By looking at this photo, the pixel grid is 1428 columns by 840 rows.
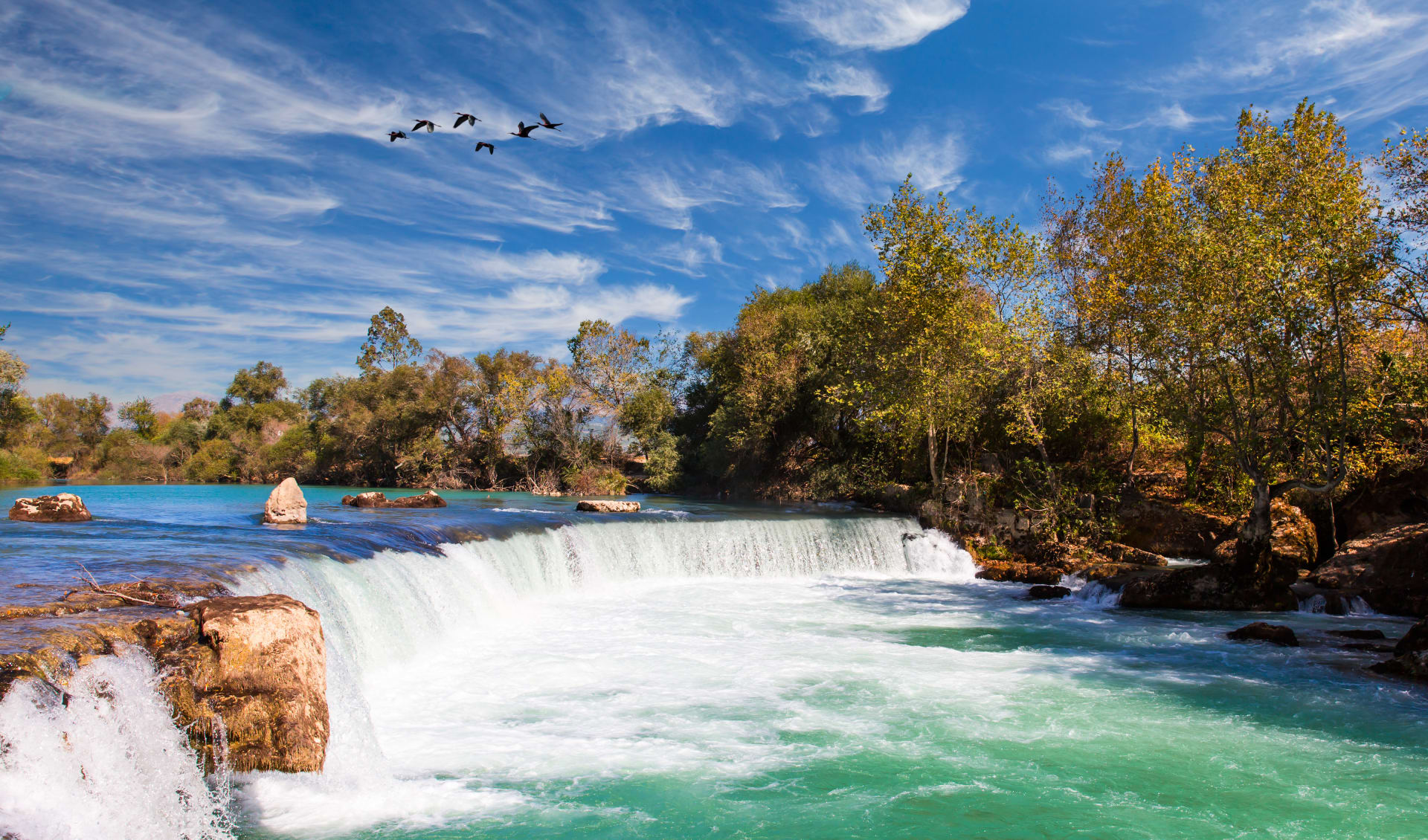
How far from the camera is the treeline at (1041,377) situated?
12.0m

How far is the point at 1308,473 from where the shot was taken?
14.1 meters

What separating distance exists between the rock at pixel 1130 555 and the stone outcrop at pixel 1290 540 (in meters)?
1.38

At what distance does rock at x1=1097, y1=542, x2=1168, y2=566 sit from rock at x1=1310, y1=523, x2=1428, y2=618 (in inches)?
124

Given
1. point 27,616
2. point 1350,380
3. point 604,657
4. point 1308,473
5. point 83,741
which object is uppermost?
point 1350,380

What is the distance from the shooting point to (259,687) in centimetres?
559

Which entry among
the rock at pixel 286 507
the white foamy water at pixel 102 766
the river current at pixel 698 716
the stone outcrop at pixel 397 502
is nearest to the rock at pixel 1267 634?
the river current at pixel 698 716

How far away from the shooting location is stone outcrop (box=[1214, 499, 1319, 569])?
14.9 m

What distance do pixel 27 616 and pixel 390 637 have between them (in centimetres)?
415

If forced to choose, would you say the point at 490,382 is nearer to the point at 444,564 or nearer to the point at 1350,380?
the point at 444,564

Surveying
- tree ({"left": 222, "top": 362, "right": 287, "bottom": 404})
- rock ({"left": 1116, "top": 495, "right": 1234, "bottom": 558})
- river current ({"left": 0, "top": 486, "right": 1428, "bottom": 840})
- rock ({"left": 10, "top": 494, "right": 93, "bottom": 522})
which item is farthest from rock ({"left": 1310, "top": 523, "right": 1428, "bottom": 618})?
tree ({"left": 222, "top": 362, "right": 287, "bottom": 404})

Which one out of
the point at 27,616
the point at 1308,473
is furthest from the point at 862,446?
the point at 27,616

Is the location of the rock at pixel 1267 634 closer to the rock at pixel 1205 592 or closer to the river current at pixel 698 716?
the river current at pixel 698 716

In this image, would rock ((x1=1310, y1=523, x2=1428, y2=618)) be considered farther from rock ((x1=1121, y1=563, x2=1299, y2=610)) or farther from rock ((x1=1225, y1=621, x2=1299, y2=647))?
rock ((x1=1225, y1=621, x2=1299, y2=647))

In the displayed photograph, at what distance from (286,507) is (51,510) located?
12.6 feet
